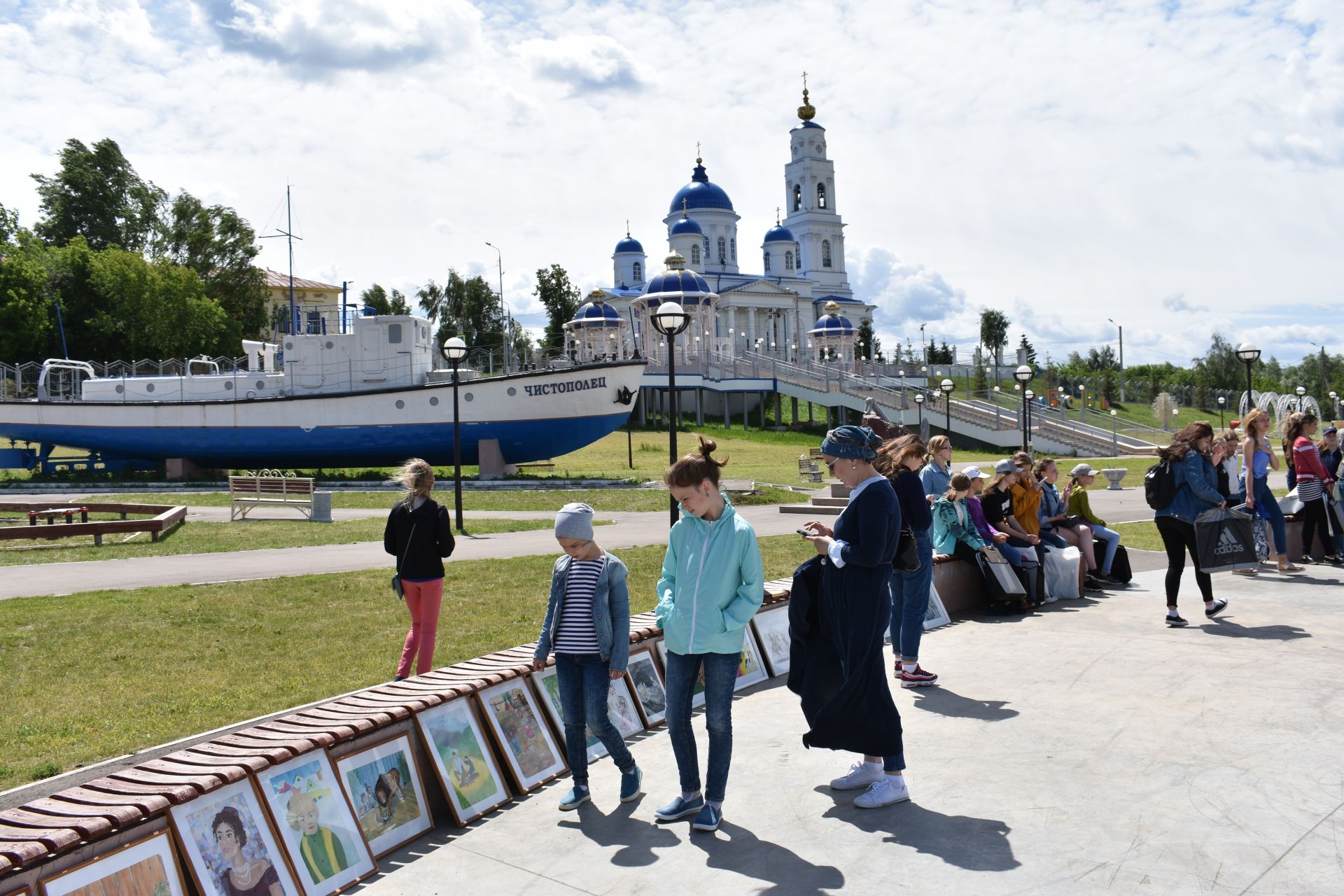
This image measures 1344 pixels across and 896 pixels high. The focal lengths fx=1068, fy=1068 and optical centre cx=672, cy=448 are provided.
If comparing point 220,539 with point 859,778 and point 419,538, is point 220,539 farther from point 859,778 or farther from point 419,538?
point 859,778

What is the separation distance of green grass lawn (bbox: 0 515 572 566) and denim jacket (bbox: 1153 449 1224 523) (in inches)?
505

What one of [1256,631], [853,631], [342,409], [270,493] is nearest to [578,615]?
[853,631]

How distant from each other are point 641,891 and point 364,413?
34.1 metres

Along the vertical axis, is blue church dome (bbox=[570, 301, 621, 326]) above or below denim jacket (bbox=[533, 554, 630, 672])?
above

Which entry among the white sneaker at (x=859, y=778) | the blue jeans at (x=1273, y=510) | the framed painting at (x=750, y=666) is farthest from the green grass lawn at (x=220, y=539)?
the white sneaker at (x=859, y=778)

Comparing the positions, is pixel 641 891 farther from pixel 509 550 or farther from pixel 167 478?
pixel 167 478

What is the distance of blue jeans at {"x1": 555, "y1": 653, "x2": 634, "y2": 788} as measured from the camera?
211 inches

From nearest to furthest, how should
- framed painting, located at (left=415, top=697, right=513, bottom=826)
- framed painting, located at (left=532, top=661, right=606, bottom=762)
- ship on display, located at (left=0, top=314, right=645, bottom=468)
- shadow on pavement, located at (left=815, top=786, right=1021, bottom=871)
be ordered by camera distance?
shadow on pavement, located at (left=815, top=786, right=1021, bottom=871), framed painting, located at (left=415, top=697, right=513, bottom=826), framed painting, located at (left=532, top=661, right=606, bottom=762), ship on display, located at (left=0, top=314, right=645, bottom=468)

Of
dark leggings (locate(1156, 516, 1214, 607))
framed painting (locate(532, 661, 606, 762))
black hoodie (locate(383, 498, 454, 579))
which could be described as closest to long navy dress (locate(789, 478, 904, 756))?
framed painting (locate(532, 661, 606, 762))

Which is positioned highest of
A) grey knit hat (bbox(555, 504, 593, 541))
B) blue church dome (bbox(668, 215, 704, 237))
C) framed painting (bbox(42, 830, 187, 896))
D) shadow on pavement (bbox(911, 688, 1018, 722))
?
blue church dome (bbox(668, 215, 704, 237))

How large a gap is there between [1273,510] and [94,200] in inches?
3245

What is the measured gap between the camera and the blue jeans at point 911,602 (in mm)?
7301

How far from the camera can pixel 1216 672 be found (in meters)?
7.50

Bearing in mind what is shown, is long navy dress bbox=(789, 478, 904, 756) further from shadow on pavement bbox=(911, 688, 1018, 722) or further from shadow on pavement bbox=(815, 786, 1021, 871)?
shadow on pavement bbox=(911, 688, 1018, 722)
